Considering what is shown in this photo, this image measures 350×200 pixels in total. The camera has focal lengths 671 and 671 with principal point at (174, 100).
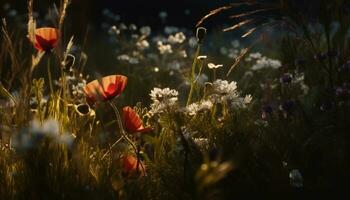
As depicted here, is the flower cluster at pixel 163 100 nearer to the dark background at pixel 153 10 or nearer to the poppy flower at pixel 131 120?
the poppy flower at pixel 131 120

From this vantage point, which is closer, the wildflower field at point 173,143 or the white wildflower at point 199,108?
the wildflower field at point 173,143

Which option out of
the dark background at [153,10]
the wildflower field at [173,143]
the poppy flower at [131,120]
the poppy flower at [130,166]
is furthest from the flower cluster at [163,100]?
the dark background at [153,10]

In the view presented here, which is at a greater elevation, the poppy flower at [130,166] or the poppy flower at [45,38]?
the poppy flower at [45,38]

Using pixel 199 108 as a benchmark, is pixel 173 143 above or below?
below

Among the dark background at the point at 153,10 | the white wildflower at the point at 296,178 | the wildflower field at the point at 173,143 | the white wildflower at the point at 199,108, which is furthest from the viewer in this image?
the dark background at the point at 153,10

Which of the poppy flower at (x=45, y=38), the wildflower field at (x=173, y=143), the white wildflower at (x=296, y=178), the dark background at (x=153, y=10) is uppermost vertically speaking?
the poppy flower at (x=45, y=38)

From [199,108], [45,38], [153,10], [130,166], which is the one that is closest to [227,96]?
[199,108]

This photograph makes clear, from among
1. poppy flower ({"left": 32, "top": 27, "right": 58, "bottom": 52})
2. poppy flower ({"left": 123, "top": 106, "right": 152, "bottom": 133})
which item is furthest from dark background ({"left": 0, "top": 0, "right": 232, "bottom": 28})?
poppy flower ({"left": 123, "top": 106, "right": 152, "bottom": 133})

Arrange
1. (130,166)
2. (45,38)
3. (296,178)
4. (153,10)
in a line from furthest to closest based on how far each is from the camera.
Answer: (153,10) < (45,38) < (296,178) < (130,166)

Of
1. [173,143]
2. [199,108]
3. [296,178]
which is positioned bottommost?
[296,178]

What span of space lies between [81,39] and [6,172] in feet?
15.5

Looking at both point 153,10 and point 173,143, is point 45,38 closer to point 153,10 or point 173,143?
point 173,143

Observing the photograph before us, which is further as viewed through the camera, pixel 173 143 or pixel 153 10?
pixel 153 10

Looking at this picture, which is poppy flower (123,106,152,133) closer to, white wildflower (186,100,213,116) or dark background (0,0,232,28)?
white wildflower (186,100,213,116)
